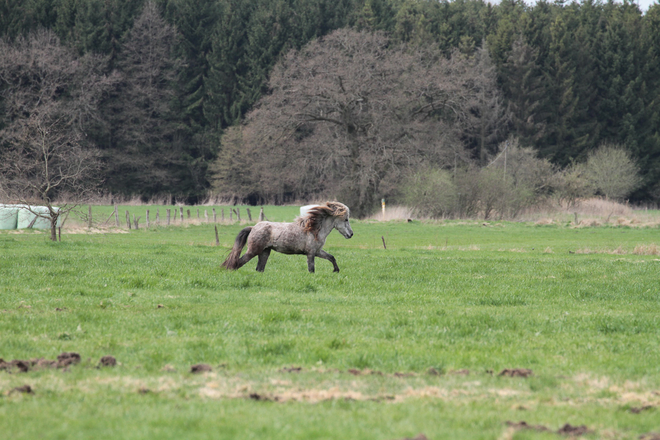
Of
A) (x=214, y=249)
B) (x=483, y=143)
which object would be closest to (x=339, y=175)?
(x=483, y=143)

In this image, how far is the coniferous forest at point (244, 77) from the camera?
78562 millimetres

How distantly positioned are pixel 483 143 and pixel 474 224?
120 ft

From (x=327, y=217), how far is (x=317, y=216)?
36cm

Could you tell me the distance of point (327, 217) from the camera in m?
18.1

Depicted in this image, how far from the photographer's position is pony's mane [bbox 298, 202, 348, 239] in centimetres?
1758

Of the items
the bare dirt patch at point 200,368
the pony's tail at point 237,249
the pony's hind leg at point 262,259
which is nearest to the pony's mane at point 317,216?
the pony's hind leg at point 262,259

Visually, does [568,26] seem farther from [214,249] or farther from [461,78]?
[214,249]

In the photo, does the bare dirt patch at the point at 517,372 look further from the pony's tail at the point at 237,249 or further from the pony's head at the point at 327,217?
the pony's tail at the point at 237,249

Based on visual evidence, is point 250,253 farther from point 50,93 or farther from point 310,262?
point 50,93

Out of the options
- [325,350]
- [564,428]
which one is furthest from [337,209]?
[564,428]

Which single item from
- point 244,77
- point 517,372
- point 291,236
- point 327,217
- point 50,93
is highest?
point 244,77

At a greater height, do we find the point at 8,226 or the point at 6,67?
the point at 6,67

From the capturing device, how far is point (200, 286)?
15680 millimetres

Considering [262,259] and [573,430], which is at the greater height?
[262,259]
